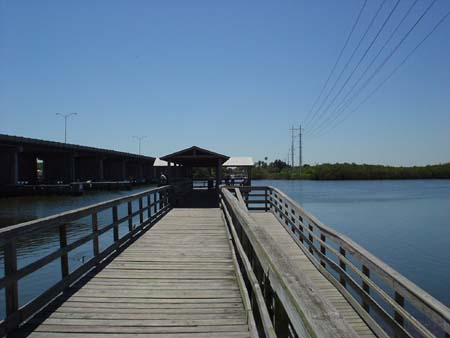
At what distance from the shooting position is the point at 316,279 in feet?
21.3

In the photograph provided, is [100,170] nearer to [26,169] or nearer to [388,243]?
[26,169]

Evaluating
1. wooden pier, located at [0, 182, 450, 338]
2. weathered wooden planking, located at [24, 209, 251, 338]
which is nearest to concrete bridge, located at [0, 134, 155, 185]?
weathered wooden planking, located at [24, 209, 251, 338]

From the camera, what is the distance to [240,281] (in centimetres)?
482

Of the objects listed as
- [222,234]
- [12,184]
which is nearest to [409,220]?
[222,234]

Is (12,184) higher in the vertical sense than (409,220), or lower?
higher

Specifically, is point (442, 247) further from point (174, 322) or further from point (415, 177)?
point (415, 177)

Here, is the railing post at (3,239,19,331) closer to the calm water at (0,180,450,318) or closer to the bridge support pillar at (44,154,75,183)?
the calm water at (0,180,450,318)

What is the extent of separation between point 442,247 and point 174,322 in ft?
43.6

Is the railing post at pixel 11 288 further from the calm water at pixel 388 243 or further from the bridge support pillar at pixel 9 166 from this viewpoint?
the bridge support pillar at pixel 9 166

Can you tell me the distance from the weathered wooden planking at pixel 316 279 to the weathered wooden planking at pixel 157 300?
938 millimetres

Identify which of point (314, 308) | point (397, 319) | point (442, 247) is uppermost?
point (314, 308)

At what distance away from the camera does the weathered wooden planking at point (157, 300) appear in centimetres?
358

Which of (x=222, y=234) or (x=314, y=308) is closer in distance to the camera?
(x=314, y=308)

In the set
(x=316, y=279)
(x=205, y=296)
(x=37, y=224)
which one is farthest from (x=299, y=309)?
(x=316, y=279)
